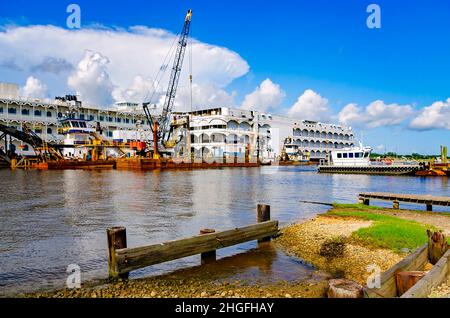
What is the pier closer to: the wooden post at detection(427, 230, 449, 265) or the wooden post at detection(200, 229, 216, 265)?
the wooden post at detection(200, 229, 216, 265)

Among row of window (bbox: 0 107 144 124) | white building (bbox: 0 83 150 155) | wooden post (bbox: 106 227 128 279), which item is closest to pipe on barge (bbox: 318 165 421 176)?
white building (bbox: 0 83 150 155)

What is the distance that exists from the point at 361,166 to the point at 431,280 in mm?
64741

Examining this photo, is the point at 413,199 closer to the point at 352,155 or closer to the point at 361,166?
the point at 361,166

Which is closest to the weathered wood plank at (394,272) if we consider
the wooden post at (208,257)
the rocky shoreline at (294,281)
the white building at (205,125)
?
the rocky shoreline at (294,281)

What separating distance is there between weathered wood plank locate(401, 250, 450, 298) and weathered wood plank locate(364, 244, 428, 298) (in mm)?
549

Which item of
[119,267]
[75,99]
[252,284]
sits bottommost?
[252,284]

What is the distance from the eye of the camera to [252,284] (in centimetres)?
973

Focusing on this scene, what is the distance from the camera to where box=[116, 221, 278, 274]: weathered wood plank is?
9.38 meters
